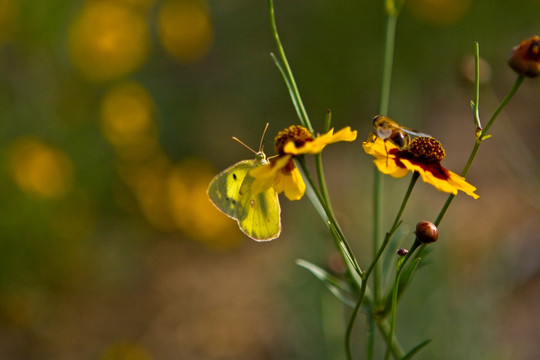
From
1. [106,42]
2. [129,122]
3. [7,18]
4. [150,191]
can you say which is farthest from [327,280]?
[7,18]

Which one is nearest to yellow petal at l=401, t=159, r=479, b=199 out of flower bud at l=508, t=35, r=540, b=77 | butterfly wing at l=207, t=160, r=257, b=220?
flower bud at l=508, t=35, r=540, b=77

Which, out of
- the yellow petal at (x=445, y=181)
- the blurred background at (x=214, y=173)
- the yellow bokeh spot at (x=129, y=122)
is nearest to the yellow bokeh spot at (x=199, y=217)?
the blurred background at (x=214, y=173)

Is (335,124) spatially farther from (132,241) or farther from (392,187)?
(132,241)

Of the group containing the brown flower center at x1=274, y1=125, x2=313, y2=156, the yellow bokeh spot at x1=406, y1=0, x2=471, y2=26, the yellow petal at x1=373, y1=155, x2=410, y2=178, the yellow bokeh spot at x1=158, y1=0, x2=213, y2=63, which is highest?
the yellow petal at x1=373, y1=155, x2=410, y2=178

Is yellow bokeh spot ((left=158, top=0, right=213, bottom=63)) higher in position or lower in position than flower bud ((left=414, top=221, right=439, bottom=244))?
lower

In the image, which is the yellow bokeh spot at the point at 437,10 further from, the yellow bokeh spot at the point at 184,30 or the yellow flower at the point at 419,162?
the yellow flower at the point at 419,162

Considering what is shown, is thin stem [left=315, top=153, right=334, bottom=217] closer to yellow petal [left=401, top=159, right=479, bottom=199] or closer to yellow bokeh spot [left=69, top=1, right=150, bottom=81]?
yellow petal [left=401, top=159, right=479, bottom=199]
